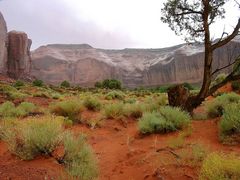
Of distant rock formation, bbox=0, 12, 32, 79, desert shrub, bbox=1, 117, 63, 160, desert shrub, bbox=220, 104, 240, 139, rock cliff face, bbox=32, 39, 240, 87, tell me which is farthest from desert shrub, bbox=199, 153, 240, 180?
rock cliff face, bbox=32, 39, 240, 87

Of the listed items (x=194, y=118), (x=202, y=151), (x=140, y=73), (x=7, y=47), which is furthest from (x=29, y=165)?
(x=140, y=73)

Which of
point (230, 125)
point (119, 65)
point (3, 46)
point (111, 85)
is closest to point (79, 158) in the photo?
point (230, 125)

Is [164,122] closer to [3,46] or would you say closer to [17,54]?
[3,46]

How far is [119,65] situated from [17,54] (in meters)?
54.1

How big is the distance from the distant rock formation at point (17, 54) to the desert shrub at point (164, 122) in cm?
6575

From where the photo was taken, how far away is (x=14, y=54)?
75.7 meters

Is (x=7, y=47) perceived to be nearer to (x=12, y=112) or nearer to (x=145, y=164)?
(x=12, y=112)

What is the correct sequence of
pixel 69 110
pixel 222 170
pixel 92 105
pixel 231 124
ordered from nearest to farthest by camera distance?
pixel 222 170
pixel 231 124
pixel 69 110
pixel 92 105

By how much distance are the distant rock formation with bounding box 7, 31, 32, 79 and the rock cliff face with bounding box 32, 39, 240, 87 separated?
4135 cm

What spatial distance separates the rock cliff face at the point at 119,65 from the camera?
110m

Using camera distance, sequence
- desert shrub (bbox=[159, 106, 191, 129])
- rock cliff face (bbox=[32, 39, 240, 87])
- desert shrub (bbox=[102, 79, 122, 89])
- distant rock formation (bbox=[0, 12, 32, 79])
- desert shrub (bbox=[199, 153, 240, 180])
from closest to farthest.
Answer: desert shrub (bbox=[199, 153, 240, 180])
desert shrub (bbox=[159, 106, 191, 129])
desert shrub (bbox=[102, 79, 122, 89])
distant rock formation (bbox=[0, 12, 32, 79])
rock cliff face (bbox=[32, 39, 240, 87])

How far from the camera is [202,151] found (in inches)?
260

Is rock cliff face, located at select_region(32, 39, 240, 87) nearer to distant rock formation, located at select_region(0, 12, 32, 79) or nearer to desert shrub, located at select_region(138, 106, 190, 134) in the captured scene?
distant rock formation, located at select_region(0, 12, 32, 79)

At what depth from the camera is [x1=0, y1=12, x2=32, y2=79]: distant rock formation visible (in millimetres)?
70250
